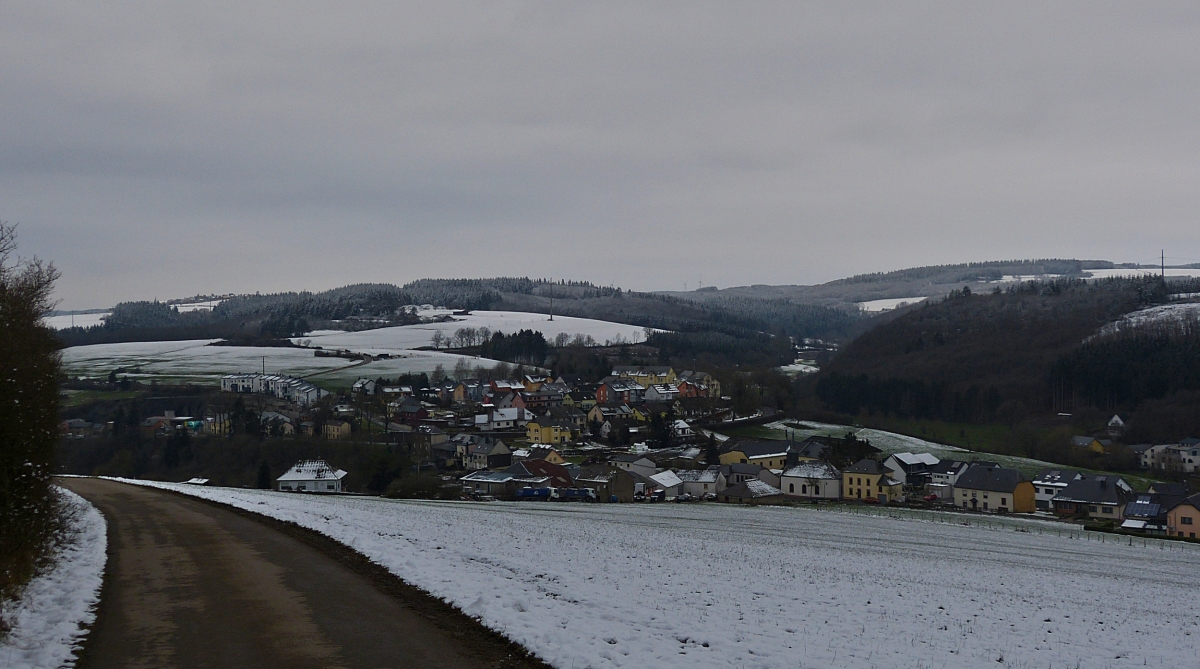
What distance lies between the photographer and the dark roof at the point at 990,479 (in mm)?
54322

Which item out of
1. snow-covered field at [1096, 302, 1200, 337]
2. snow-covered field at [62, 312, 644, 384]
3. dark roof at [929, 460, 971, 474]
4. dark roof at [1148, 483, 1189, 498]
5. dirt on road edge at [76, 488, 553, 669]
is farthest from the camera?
snow-covered field at [1096, 302, 1200, 337]

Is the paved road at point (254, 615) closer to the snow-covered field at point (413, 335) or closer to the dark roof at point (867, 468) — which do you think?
the dark roof at point (867, 468)

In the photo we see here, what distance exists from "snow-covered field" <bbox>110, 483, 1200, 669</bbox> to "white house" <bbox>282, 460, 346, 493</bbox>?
2471 centimetres

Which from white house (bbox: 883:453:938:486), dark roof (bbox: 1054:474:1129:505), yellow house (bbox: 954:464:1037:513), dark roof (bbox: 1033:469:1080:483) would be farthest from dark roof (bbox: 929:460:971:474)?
dark roof (bbox: 1054:474:1129:505)

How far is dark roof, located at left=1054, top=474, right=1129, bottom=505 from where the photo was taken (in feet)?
166

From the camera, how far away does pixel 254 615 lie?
35.9 ft

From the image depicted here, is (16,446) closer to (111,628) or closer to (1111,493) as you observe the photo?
(111,628)

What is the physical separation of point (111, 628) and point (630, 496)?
1712 inches

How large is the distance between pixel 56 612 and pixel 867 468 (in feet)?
184

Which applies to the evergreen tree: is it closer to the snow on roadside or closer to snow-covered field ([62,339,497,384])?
the snow on roadside

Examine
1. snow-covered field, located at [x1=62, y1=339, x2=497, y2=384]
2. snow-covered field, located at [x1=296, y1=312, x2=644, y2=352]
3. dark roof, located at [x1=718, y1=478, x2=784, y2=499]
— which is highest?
snow-covered field, located at [x1=296, y1=312, x2=644, y2=352]

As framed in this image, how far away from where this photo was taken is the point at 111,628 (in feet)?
33.8

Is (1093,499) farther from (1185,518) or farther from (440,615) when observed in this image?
(440,615)

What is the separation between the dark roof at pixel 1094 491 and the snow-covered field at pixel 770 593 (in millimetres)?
24938
